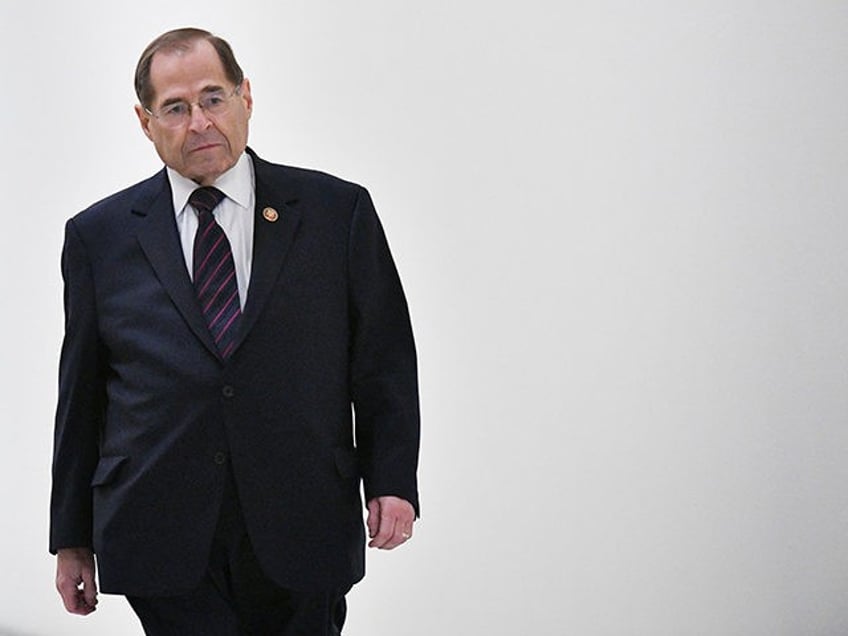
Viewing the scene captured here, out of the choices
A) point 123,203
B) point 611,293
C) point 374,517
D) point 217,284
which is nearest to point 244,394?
point 217,284

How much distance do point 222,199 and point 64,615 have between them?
2.56 m

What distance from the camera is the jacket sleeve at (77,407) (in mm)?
2688

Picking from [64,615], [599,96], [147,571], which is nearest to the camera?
[147,571]

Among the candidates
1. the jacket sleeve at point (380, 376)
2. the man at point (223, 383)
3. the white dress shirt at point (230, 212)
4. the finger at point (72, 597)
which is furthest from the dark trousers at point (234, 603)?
the white dress shirt at point (230, 212)

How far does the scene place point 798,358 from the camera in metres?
3.96

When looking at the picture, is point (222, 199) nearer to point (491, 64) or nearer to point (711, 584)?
point (491, 64)

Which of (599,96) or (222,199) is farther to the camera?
(599,96)

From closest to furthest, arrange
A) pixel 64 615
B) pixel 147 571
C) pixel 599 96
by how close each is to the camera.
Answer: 1. pixel 147 571
2. pixel 599 96
3. pixel 64 615

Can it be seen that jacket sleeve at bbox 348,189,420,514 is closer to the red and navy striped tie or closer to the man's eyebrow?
the red and navy striped tie

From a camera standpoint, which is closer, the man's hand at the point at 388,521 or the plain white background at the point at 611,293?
the man's hand at the point at 388,521

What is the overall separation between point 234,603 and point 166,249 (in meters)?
0.58

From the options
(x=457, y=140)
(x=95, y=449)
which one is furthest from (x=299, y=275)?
(x=457, y=140)

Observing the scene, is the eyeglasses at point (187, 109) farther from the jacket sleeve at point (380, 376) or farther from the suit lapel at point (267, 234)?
the jacket sleeve at point (380, 376)

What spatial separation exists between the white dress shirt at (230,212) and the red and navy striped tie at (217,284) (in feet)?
0.08
